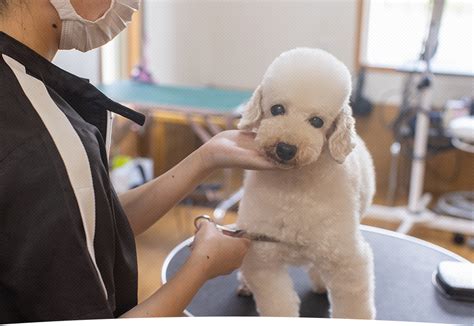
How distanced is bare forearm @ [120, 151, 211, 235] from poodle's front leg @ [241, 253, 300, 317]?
6.4 inches

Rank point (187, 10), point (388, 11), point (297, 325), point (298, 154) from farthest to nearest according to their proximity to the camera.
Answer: point (187, 10) < point (388, 11) < point (298, 154) < point (297, 325)

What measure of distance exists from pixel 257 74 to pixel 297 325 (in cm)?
339

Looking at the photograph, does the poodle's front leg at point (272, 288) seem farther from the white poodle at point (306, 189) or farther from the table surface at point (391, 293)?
the table surface at point (391, 293)

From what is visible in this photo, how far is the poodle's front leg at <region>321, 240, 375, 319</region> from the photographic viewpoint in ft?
3.25

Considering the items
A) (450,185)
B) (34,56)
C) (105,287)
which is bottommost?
(450,185)

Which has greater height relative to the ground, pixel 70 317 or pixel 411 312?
pixel 70 317

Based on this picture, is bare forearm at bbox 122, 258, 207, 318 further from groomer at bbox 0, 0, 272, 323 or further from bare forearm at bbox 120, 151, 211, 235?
bare forearm at bbox 120, 151, 211, 235

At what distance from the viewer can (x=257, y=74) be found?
12.8ft

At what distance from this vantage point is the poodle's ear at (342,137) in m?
0.94

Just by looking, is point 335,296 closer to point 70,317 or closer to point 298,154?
point 298,154

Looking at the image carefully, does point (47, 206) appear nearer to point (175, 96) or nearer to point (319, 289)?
point (319, 289)

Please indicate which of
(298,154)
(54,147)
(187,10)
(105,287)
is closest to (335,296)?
(298,154)

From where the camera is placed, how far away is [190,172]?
3.52ft

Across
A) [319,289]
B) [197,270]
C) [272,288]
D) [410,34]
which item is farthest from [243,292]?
[410,34]
